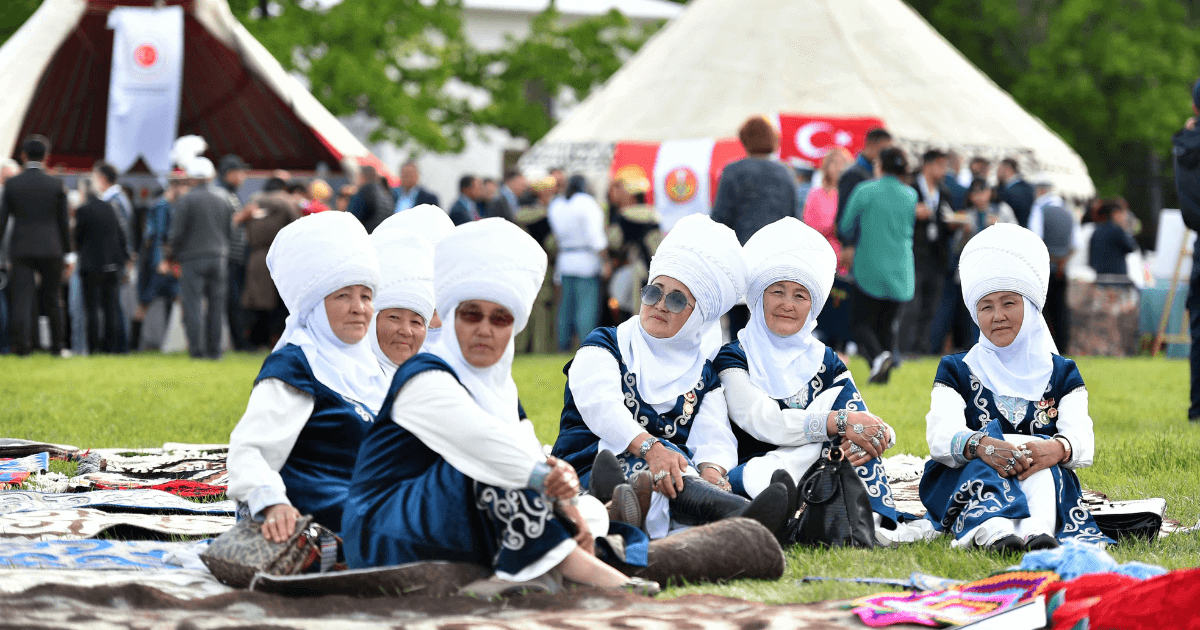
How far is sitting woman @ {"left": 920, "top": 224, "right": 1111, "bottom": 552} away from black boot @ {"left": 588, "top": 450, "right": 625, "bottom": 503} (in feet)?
4.03

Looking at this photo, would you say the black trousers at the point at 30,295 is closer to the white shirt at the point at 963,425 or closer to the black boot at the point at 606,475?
the black boot at the point at 606,475

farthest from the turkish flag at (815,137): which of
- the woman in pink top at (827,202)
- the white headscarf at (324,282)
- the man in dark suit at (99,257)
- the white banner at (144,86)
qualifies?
the white headscarf at (324,282)

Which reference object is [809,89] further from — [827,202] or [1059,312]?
[827,202]

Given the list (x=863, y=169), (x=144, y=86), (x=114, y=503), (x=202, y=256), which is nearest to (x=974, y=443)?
(x=114, y=503)

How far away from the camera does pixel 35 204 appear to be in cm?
1327

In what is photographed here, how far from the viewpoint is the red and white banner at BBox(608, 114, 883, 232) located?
15.2 m

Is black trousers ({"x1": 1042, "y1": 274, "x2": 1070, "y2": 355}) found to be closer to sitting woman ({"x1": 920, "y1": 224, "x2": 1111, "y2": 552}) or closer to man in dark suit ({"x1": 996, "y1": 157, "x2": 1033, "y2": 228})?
man in dark suit ({"x1": 996, "y1": 157, "x2": 1033, "y2": 228})

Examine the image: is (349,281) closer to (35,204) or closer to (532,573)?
(532,573)

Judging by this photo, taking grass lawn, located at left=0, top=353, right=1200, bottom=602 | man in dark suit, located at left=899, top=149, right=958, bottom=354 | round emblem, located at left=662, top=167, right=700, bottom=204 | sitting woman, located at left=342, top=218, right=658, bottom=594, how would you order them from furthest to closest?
round emblem, located at left=662, top=167, right=700, bottom=204
man in dark suit, located at left=899, top=149, right=958, bottom=354
grass lawn, located at left=0, top=353, right=1200, bottom=602
sitting woman, located at left=342, top=218, right=658, bottom=594

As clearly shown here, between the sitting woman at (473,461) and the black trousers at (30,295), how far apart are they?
35.6 ft

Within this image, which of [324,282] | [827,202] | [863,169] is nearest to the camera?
[324,282]

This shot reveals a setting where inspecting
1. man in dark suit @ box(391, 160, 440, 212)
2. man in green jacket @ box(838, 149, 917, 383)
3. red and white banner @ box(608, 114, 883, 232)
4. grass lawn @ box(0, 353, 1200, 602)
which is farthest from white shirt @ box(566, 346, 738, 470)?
man in dark suit @ box(391, 160, 440, 212)

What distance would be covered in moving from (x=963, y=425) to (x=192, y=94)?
15552mm

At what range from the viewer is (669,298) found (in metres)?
4.89
